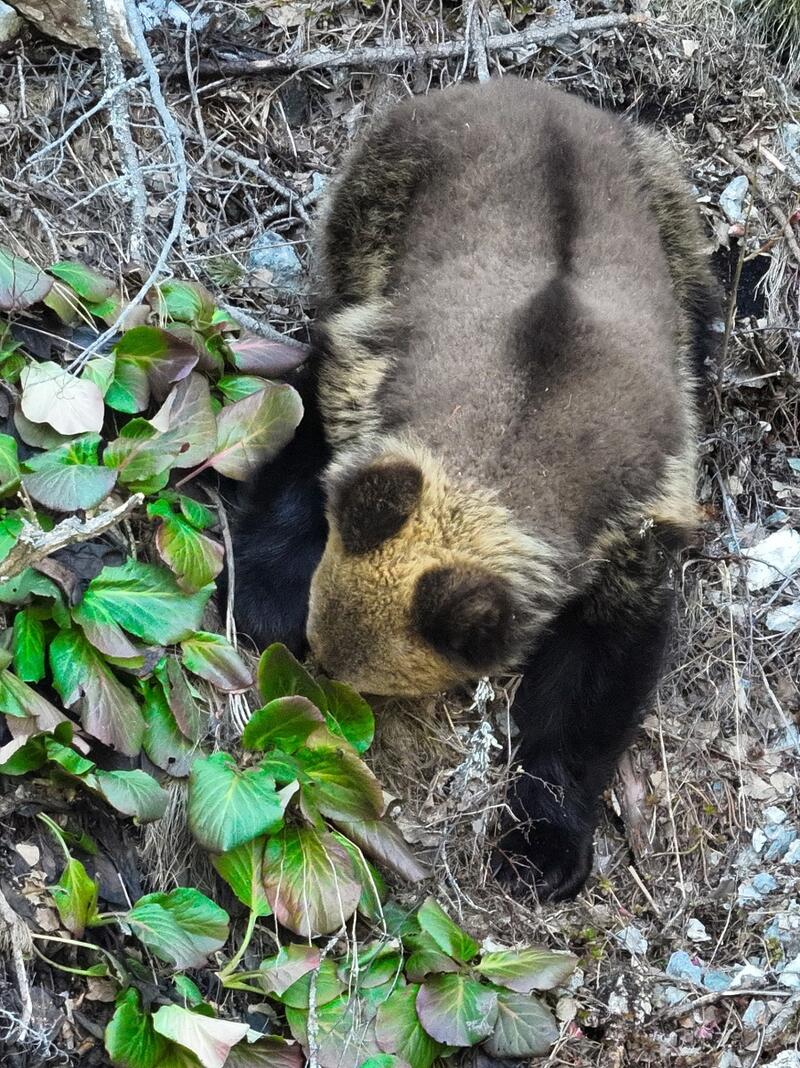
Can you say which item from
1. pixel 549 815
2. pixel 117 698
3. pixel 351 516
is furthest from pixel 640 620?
pixel 117 698

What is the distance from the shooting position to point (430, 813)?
4.95 metres

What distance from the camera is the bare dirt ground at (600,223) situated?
15.4 feet

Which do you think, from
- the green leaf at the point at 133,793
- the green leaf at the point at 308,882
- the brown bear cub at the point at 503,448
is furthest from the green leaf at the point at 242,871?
the brown bear cub at the point at 503,448

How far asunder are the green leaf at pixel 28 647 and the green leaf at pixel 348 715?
1027mm

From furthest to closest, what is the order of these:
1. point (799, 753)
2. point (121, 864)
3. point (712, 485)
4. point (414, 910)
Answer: point (712, 485) → point (799, 753) → point (414, 910) → point (121, 864)

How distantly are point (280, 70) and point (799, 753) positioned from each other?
13.3 feet

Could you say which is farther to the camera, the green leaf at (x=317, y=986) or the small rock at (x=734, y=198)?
the small rock at (x=734, y=198)

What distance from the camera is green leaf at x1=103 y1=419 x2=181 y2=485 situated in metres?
4.32

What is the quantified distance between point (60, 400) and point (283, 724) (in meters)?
1.34

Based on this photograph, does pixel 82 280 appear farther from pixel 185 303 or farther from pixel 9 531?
pixel 9 531

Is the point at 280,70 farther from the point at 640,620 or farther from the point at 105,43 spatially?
the point at 640,620

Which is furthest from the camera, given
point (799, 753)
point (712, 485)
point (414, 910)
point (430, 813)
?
point (712, 485)

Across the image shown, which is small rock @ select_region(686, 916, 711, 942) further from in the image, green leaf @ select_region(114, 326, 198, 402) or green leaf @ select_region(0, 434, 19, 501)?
green leaf @ select_region(0, 434, 19, 501)

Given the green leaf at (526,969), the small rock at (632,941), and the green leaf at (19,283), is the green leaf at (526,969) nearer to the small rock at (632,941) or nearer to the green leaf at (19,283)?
the small rock at (632,941)
